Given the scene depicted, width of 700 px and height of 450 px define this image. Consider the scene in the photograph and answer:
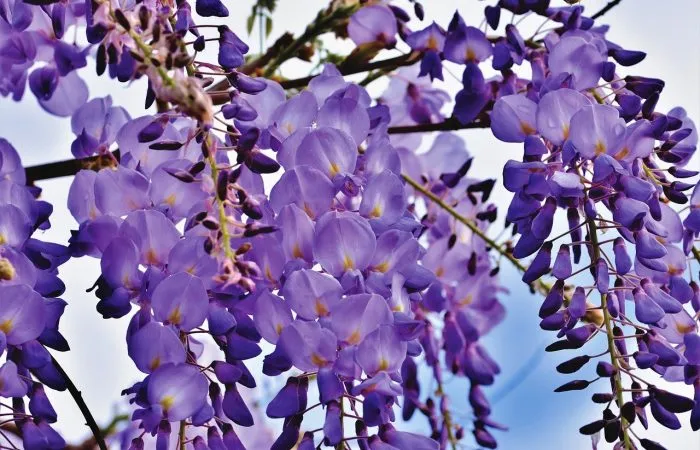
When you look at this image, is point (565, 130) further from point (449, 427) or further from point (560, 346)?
point (449, 427)

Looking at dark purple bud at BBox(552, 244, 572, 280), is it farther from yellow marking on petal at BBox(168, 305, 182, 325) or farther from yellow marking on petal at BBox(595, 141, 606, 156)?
yellow marking on petal at BBox(168, 305, 182, 325)

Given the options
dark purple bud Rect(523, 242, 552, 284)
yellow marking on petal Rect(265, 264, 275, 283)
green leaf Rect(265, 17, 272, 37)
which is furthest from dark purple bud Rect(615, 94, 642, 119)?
green leaf Rect(265, 17, 272, 37)

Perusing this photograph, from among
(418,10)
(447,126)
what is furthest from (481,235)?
(418,10)

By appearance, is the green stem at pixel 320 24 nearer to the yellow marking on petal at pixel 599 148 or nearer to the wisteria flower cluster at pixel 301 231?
the wisteria flower cluster at pixel 301 231

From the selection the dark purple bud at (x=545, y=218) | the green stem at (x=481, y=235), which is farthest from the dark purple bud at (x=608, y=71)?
the green stem at (x=481, y=235)

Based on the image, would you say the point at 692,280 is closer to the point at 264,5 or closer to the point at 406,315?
the point at 406,315
